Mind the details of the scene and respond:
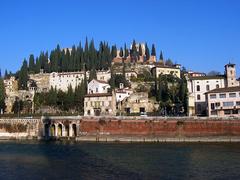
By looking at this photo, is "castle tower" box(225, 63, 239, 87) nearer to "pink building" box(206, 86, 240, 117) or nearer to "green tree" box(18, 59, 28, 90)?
"pink building" box(206, 86, 240, 117)

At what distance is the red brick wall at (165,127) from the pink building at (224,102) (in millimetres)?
5031

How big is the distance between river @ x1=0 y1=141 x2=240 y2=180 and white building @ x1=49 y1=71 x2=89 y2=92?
60111mm

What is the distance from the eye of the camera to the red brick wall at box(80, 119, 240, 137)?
60.1 meters

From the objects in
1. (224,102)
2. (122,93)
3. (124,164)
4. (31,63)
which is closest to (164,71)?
(122,93)

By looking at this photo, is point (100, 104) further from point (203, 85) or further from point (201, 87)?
point (203, 85)

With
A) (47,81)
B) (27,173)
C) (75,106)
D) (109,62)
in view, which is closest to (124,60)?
(109,62)

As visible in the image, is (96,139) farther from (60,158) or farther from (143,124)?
(60,158)

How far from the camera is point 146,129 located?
206 feet

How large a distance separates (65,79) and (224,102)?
180 ft

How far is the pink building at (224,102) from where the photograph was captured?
2548 inches

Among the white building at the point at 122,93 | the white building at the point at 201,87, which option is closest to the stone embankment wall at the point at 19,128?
the white building at the point at 122,93

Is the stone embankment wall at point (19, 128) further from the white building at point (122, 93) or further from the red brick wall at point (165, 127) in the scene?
the white building at point (122, 93)

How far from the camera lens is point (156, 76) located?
346 feet

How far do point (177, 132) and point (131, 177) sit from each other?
32.8 metres
